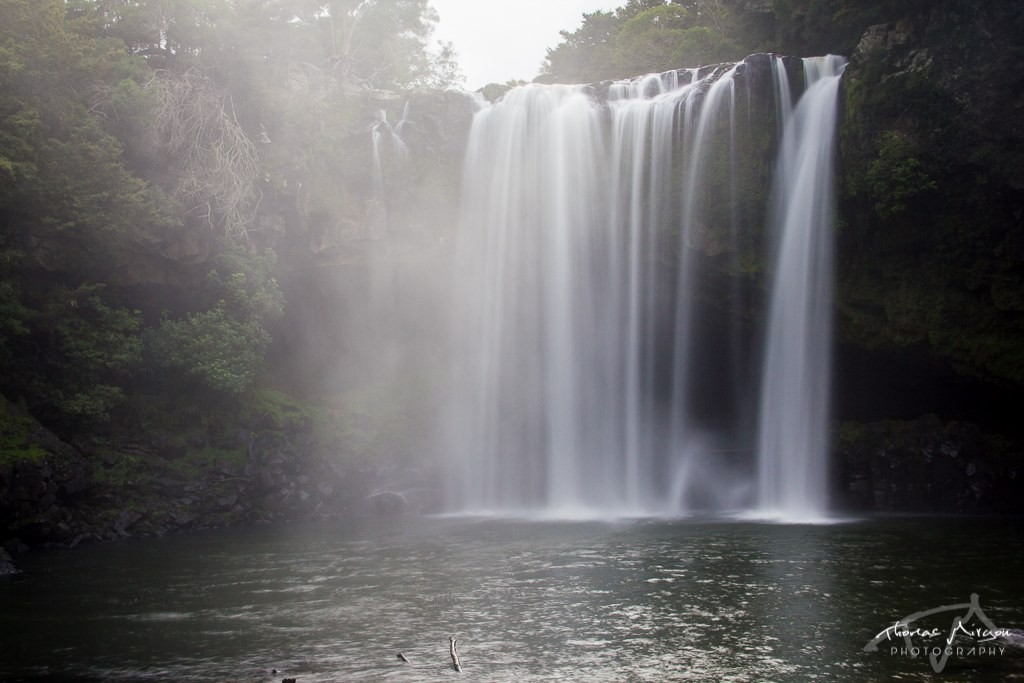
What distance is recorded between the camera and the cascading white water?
75.7 feet

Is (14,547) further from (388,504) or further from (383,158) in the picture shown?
(383,158)

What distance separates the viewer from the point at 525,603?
13141mm

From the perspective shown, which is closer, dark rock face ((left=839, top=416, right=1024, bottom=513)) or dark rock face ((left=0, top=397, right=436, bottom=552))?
dark rock face ((left=0, top=397, right=436, bottom=552))

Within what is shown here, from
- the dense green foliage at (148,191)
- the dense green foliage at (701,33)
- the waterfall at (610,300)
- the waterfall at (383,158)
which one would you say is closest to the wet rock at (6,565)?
the dense green foliage at (148,191)

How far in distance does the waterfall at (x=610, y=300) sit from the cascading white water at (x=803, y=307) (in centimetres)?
97

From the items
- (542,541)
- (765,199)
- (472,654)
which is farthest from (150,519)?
(765,199)

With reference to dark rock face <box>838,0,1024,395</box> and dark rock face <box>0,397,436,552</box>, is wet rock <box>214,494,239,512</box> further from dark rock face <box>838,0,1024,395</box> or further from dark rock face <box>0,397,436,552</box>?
dark rock face <box>838,0,1024,395</box>

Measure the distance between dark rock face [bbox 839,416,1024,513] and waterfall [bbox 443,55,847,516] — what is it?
2923 mm

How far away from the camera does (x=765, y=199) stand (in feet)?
79.1

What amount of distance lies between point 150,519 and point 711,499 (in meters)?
15.1

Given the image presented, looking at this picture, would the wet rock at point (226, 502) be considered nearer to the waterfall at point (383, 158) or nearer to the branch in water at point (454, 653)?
the waterfall at point (383, 158)

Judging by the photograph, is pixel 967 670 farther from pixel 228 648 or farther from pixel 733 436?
pixel 733 436

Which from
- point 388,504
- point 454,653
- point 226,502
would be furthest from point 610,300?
point 454,653

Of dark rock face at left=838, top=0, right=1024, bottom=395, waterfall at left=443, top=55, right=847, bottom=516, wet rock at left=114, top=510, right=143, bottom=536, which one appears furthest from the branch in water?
dark rock face at left=838, top=0, right=1024, bottom=395
